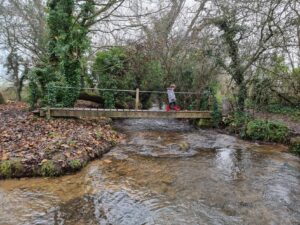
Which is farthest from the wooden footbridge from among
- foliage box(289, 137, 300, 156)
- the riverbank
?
foliage box(289, 137, 300, 156)

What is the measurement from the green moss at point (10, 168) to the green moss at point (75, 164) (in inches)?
43.1

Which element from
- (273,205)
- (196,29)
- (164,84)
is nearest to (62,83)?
(164,84)

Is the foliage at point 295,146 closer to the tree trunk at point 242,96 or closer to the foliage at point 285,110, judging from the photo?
the tree trunk at point 242,96

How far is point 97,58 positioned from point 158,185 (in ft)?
32.7

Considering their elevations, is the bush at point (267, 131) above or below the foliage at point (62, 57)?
below

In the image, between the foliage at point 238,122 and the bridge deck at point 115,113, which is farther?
the foliage at point 238,122

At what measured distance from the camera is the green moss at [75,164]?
6590 mm

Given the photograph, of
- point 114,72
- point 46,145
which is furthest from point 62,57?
point 46,145

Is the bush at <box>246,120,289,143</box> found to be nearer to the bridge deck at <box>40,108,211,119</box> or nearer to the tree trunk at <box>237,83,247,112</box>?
the tree trunk at <box>237,83,247,112</box>

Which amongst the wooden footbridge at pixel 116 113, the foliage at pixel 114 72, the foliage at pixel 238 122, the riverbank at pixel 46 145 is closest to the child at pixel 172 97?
the wooden footbridge at pixel 116 113

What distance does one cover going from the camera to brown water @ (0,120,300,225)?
4684 millimetres

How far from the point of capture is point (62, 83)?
11398 millimetres

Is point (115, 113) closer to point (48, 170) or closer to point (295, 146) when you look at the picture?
point (48, 170)

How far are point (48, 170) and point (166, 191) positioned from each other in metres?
2.70
